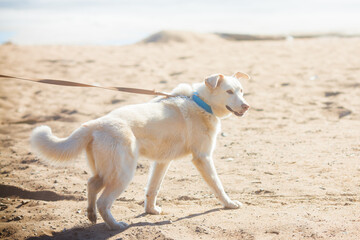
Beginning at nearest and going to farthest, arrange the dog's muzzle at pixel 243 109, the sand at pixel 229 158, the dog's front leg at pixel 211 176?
the sand at pixel 229 158 < the dog's front leg at pixel 211 176 < the dog's muzzle at pixel 243 109

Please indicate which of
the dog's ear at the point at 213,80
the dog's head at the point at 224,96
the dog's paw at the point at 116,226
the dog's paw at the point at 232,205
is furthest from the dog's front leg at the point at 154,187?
the dog's ear at the point at 213,80

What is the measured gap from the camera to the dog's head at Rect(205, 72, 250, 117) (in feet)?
16.4

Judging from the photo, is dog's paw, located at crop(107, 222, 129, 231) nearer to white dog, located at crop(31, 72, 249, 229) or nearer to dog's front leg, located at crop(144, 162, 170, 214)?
white dog, located at crop(31, 72, 249, 229)

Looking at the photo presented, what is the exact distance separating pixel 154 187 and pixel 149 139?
87cm

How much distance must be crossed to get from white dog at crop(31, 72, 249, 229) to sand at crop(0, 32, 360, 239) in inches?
16.3

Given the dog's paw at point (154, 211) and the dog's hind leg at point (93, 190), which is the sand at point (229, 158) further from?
the dog's hind leg at point (93, 190)

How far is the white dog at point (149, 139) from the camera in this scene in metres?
4.05

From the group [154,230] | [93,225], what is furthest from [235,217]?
[93,225]

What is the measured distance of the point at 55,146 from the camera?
13.2ft

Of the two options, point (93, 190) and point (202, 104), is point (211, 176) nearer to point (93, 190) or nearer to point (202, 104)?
point (202, 104)

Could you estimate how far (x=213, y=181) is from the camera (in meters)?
4.84

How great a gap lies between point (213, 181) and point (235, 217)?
0.52m

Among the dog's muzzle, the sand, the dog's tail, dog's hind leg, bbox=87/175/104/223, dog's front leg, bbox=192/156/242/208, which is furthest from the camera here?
the dog's muzzle

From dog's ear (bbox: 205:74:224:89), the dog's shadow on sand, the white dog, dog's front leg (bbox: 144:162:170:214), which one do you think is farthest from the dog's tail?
dog's ear (bbox: 205:74:224:89)
